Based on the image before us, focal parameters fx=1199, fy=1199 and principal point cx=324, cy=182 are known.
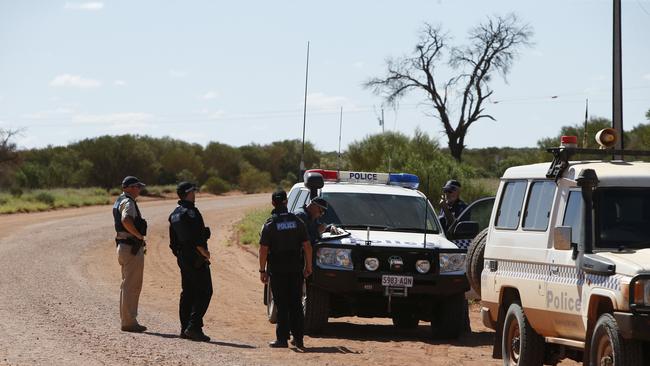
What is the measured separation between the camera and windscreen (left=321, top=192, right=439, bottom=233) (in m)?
15.3

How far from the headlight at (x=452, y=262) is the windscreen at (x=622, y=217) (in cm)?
488

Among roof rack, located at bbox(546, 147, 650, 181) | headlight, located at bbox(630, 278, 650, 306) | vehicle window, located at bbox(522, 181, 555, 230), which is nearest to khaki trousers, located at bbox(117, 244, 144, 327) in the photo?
vehicle window, located at bbox(522, 181, 555, 230)

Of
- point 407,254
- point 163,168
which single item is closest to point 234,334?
point 407,254

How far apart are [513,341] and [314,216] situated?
3786 millimetres

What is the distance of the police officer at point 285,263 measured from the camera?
43.5 ft

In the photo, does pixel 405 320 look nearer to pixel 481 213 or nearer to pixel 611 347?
pixel 481 213

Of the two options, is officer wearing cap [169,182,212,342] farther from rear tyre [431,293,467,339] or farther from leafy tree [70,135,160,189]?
leafy tree [70,135,160,189]

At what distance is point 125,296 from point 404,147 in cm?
2797

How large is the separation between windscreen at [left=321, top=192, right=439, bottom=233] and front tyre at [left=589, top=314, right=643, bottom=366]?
20.5 feet

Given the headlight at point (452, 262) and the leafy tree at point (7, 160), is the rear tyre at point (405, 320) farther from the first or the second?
the leafy tree at point (7, 160)

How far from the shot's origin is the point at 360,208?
1552cm

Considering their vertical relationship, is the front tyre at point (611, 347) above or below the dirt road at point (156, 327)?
→ above

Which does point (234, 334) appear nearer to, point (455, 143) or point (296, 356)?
point (296, 356)

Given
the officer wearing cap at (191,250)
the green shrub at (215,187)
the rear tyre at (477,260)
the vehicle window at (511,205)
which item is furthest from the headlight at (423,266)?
the green shrub at (215,187)
